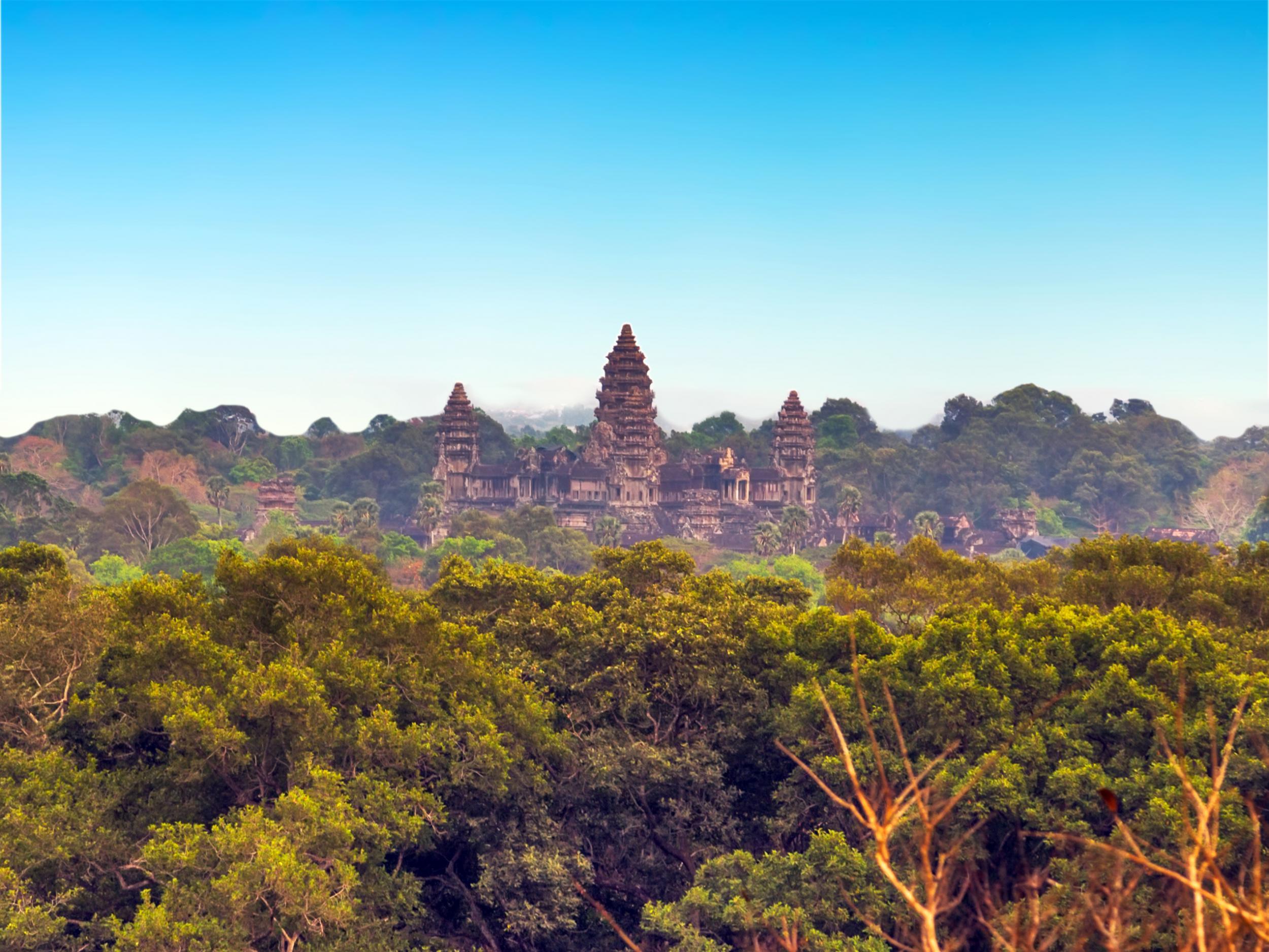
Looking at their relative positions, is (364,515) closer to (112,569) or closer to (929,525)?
(112,569)

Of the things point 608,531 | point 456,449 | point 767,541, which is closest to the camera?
point 608,531

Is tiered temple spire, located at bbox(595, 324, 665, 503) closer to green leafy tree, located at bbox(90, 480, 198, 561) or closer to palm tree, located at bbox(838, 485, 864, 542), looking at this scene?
palm tree, located at bbox(838, 485, 864, 542)

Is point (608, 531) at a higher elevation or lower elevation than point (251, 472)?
lower

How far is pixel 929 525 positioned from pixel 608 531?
2646 cm

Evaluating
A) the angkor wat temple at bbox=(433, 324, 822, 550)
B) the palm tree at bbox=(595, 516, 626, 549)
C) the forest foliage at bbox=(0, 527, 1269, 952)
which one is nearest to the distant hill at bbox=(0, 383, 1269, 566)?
the angkor wat temple at bbox=(433, 324, 822, 550)

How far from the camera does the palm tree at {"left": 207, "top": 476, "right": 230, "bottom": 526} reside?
142375 millimetres

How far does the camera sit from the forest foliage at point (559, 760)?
2484 centimetres

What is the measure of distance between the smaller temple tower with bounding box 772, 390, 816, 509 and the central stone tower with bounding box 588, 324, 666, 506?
12.6m

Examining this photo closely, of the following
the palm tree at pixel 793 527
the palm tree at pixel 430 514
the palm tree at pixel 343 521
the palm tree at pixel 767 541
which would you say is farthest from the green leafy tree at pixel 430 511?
the palm tree at pixel 793 527

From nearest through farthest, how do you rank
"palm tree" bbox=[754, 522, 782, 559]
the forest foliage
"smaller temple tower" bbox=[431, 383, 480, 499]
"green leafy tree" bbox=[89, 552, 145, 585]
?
the forest foliage < "green leafy tree" bbox=[89, 552, 145, 585] < "palm tree" bbox=[754, 522, 782, 559] < "smaller temple tower" bbox=[431, 383, 480, 499]

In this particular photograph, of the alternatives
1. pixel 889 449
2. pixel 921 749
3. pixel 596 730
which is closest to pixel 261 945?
pixel 596 730

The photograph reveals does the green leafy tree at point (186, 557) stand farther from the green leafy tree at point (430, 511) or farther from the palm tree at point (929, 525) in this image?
the palm tree at point (929, 525)

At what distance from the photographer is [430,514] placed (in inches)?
5044

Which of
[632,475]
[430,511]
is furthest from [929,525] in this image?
[430,511]
